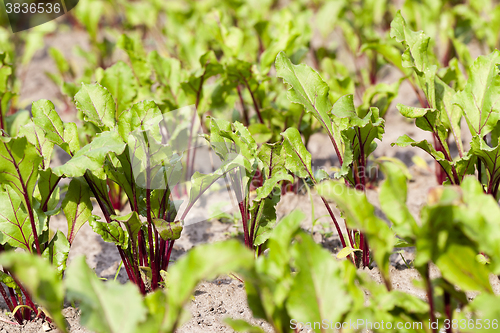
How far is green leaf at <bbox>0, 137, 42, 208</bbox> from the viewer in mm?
1392

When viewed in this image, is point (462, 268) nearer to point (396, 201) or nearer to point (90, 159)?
point (396, 201)

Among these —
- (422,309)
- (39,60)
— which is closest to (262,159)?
(422,309)

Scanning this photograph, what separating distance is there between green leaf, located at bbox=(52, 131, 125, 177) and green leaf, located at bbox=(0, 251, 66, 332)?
1.36 ft

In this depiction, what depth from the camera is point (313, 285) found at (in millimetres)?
1066

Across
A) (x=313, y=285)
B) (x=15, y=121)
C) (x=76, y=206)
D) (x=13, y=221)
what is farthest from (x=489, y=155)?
(x=15, y=121)

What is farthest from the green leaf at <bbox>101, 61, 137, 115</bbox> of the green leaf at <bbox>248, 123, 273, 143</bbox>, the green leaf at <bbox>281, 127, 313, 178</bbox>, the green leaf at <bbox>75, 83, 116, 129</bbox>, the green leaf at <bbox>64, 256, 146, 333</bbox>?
the green leaf at <bbox>64, 256, 146, 333</bbox>

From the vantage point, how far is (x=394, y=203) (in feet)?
3.55

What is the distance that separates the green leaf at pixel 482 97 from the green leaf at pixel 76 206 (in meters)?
1.50

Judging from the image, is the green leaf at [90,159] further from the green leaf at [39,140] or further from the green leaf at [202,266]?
the green leaf at [202,266]

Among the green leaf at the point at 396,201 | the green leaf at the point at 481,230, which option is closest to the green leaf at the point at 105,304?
the green leaf at the point at 396,201

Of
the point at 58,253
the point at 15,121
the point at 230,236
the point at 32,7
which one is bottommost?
the point at 230,236

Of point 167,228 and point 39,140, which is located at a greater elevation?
point 39,140

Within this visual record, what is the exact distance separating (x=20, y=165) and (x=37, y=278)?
0.65 meters

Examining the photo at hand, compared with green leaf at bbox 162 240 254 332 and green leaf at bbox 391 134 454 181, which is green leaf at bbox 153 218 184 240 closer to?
green leaf at bbox 162 240 254 332
